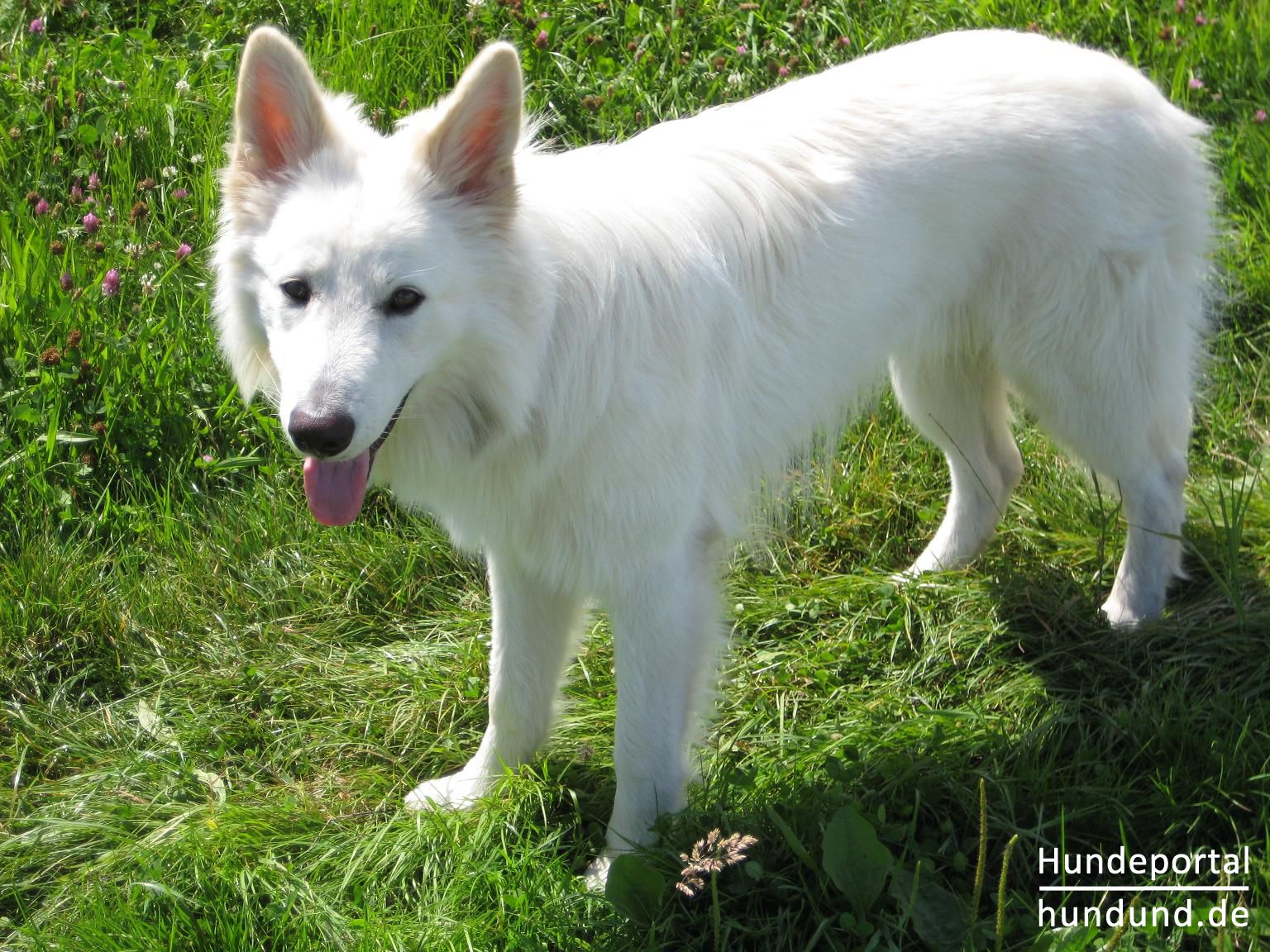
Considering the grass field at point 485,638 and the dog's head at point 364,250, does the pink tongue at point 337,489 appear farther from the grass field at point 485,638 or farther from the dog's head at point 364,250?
the grass field at point 485,638

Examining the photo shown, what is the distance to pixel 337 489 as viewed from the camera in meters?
2.54

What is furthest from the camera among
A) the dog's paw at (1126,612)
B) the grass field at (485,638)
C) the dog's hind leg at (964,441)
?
the dog's hind leg at (964,441)

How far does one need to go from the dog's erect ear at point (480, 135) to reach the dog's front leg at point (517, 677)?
40.3 inches

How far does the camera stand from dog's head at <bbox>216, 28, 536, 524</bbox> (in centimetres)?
237

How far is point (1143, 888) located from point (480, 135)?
2064 mm

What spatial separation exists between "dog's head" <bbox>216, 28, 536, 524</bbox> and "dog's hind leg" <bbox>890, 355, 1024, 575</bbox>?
1.74m

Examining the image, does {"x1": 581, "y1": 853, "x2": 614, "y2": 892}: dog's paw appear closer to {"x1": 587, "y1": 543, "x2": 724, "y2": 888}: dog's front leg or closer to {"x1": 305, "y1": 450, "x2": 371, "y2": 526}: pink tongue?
{"x1": 587, "y1": 543, "x2": 724, "y2": 888}: dog's front leg

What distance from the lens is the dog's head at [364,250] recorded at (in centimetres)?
237

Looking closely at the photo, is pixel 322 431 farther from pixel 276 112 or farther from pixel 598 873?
pixel 598 873

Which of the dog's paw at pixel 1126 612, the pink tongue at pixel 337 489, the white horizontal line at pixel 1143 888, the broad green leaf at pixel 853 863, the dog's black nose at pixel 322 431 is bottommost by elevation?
the dog's paw at pixel 1126 612

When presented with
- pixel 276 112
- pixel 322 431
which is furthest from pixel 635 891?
pixel 276 112

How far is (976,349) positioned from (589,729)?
5.15ft

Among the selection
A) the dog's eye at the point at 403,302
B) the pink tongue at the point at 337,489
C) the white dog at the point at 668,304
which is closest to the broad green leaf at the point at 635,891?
the white dog at the point at 668,304

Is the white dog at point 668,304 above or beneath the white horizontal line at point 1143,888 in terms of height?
above
